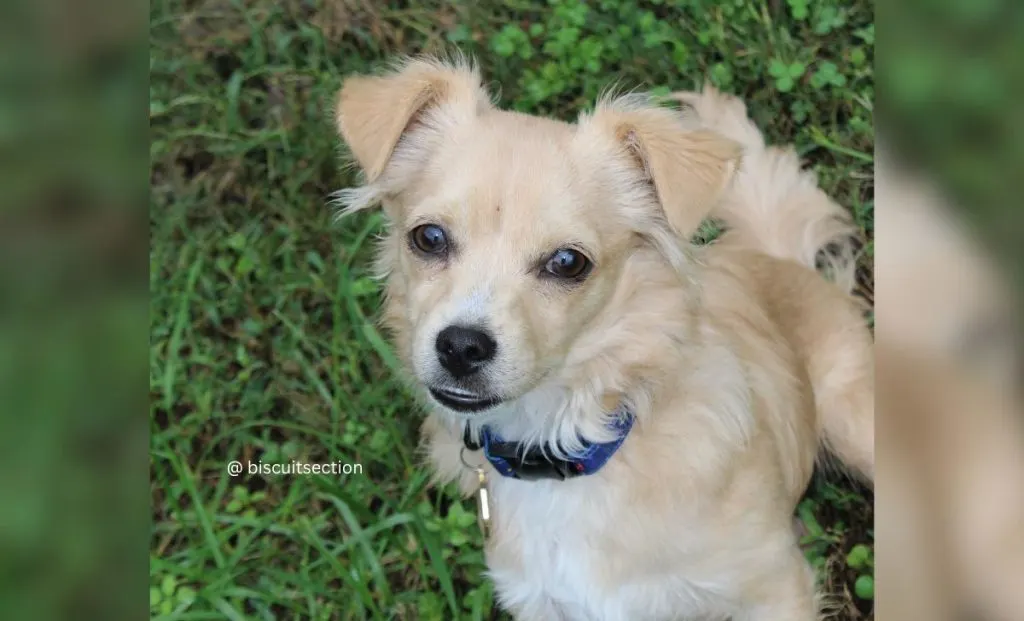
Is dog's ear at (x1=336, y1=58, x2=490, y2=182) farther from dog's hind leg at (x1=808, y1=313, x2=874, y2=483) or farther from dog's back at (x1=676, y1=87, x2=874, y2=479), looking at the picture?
dog's hind leg at (x1=808, y1=313, x2=874, y2=483)

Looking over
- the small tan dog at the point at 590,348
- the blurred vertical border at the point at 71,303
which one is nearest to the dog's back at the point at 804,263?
the small tan dog at the point at 590,348

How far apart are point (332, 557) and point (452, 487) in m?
0.38

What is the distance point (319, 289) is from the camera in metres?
2.51

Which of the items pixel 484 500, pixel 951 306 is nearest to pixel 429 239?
pixel 484 500

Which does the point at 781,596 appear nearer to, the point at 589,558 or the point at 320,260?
the point at 589,558

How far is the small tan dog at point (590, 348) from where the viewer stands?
1.44 m

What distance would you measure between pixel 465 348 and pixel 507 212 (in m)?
0.27

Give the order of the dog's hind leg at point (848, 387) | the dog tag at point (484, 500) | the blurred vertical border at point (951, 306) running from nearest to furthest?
the blurred vertical border at point (951, 306) → the dog tag at point (484, 500) → the dog's hind leg at point (848, 387)

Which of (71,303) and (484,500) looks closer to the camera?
(71,303)

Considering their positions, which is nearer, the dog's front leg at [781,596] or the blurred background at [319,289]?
the blurred background at [319,289]

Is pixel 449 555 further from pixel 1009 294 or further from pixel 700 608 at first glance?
pixel 1009 294

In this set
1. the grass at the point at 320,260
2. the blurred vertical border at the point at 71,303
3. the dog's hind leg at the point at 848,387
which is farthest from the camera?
the grass at the point at 320,260

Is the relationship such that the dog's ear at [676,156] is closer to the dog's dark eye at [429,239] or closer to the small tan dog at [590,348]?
the small tan dog at [590,348]

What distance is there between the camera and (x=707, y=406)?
165cm
